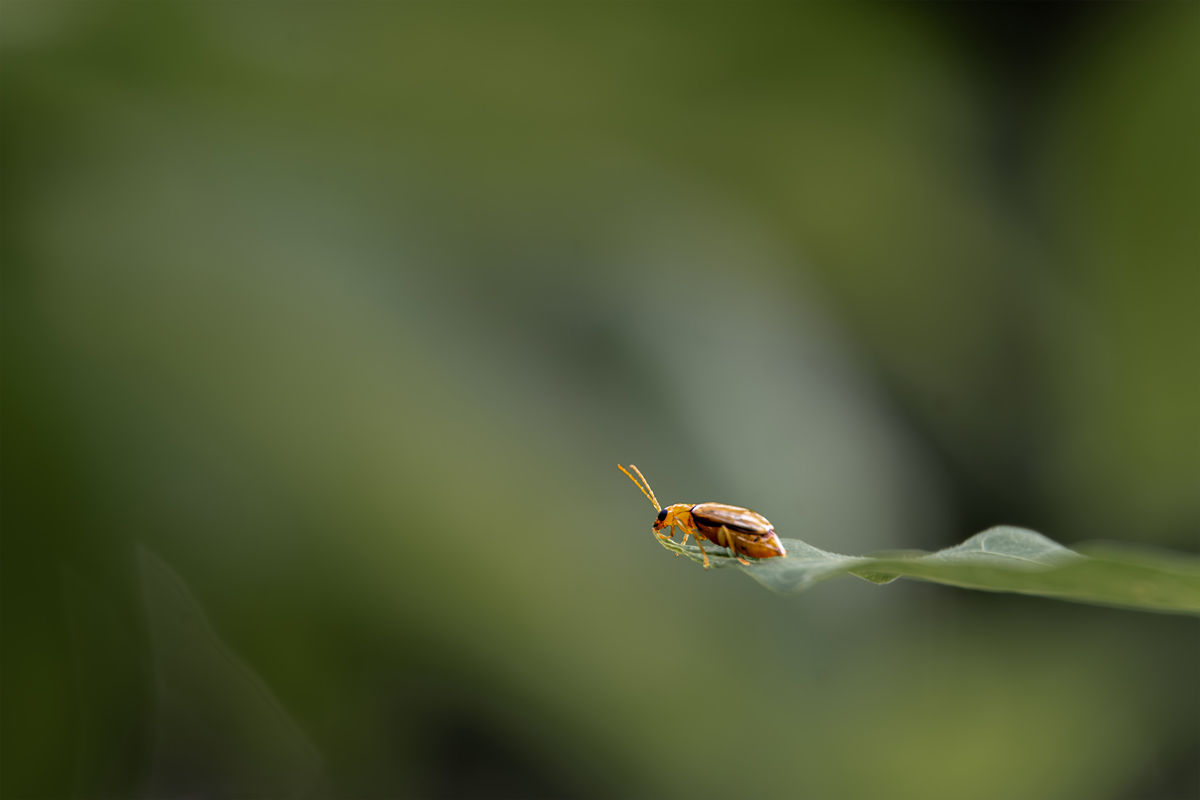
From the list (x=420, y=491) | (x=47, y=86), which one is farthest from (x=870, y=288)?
(x=47, y=86)

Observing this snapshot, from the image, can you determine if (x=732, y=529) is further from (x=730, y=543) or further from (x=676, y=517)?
(x=676, y=517)

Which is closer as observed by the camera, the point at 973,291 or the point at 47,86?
the point at 47,86

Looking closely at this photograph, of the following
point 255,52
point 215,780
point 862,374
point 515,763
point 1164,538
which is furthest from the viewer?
point 862,374

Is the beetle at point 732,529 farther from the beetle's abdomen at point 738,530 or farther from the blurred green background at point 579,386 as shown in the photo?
the blurred green background at point 579,386

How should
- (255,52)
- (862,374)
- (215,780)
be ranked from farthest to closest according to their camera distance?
(862,374)
(255,52)
(215,780)

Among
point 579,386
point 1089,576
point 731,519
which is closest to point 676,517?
point 731,519

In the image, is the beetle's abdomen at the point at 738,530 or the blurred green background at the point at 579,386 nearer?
the beetle's abdomen at the point at 738,530

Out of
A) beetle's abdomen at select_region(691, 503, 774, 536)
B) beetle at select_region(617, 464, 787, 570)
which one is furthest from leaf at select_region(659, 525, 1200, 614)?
beetle's abdomen at select_region(691, 503, 774, 536)

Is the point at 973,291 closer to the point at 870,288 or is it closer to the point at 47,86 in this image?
the point at 870,288

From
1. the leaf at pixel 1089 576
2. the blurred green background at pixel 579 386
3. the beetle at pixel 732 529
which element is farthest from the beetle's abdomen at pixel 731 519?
the blurred green background at pixel 579 386
